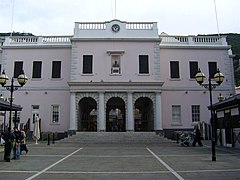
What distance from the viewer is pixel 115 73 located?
98.3ft

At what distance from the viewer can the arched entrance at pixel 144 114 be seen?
3073cm

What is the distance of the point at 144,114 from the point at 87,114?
23.2 feet

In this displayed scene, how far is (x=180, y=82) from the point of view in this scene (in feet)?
103

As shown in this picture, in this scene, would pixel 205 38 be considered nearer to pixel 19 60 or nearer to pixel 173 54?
pixel 173 54

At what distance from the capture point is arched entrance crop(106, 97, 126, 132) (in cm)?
3324

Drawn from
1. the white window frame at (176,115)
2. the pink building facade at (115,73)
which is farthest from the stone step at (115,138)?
the white window frame at (176,115)

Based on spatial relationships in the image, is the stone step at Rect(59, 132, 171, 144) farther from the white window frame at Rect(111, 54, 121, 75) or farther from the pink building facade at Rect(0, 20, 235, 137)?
the white window frame at Rect(111, 54, 121, 75)

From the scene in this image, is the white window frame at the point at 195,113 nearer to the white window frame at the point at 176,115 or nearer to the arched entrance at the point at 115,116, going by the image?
Answer: the white window frame at the point at 176,115

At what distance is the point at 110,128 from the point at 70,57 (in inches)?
397

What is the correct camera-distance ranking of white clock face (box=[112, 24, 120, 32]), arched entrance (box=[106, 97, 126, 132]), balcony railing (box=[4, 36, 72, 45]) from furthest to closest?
arched entrance (box=[106, 97, 126, 132]) → balcony railing (box=[4, 36, 72, 45]) → white clock face (box=[112, 24, 120, 32])

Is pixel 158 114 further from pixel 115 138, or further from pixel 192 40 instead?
pixel 192 40

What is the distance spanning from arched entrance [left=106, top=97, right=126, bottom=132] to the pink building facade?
441mm

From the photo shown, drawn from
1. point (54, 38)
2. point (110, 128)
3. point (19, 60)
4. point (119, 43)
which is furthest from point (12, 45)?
point (110, 128)

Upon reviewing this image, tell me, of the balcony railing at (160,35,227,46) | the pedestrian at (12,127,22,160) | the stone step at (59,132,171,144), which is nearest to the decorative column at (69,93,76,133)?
the stone step at (59,132,171,144)
